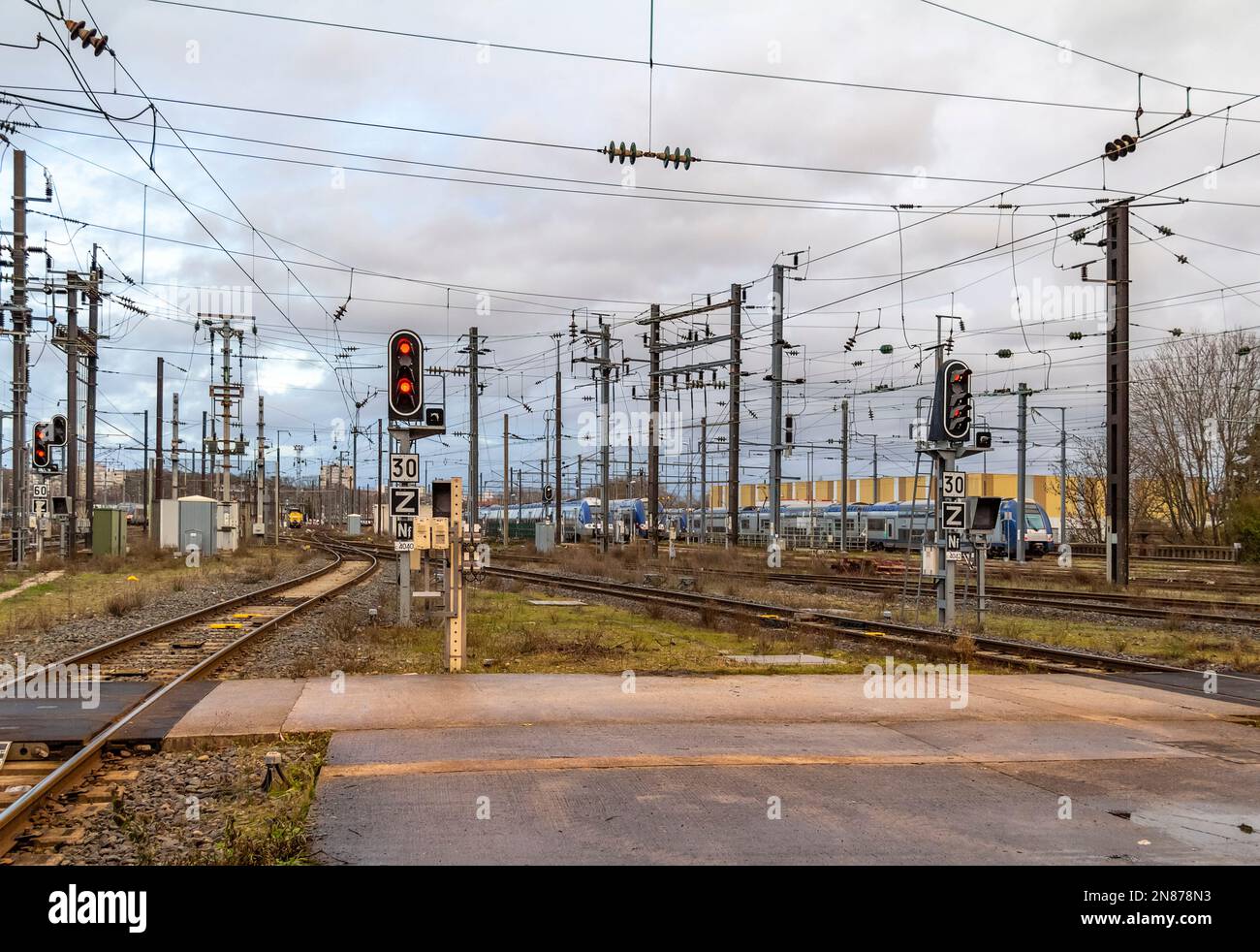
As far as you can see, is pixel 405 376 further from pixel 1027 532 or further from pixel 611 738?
pixel 1027 532

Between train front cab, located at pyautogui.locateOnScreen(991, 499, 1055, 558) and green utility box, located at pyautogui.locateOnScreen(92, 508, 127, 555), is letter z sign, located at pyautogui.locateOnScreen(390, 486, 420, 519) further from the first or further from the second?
train front cab, located at pyautogui.locateOnScreen(991, 499, 1055, 558)

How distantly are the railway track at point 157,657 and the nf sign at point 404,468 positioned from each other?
3.40 metres

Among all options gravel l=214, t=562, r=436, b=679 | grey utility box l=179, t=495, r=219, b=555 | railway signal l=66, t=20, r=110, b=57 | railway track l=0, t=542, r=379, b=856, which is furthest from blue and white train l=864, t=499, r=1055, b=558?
railway signal l=66, t=20, r=110, b=57

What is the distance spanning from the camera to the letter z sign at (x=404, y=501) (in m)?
15.6

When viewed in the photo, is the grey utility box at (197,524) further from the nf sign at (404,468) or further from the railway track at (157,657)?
the nf sign at (404,468)

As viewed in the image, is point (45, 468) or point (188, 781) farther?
point (45, 468)

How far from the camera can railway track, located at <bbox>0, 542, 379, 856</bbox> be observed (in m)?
7.46

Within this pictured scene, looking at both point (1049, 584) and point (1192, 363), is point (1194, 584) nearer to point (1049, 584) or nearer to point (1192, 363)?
point (1049, 584)

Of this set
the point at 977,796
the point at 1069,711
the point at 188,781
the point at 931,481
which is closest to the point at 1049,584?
the point at 931,481

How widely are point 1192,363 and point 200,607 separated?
157 feet

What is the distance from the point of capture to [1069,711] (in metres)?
11.5

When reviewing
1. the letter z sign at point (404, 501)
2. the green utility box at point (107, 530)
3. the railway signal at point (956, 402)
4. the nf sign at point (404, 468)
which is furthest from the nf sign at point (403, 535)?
the green utility box at point (107, 530)

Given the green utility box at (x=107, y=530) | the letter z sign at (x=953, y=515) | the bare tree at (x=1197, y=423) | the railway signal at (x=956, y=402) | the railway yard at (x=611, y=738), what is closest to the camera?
the railway yard at (x=611, y=738)

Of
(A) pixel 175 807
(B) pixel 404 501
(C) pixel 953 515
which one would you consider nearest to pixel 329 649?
(B) pixel 404 501
